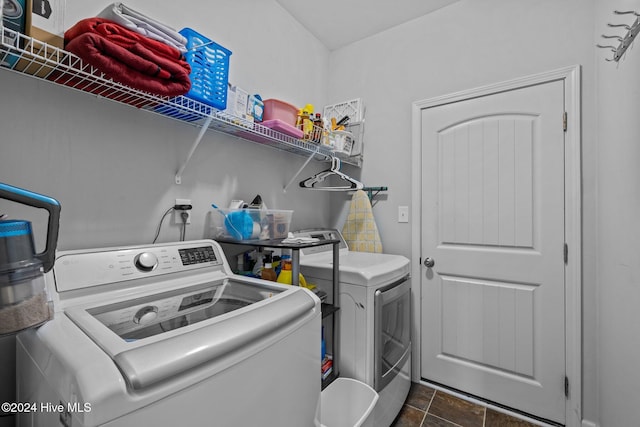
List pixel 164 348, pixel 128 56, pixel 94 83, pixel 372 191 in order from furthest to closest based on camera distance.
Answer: pixel 372 191 < pixel 94 83 < pixel 128 56 < pixel 164 348

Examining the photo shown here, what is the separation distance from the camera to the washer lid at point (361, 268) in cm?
161

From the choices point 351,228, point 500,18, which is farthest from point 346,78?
point 351,228

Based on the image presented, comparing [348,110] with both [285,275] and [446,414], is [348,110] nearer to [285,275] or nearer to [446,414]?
[285,275]

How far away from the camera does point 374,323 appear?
5.23 feet

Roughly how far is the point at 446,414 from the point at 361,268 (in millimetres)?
1138

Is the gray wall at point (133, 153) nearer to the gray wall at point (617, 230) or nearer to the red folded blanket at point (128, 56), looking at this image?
the red folded blanket at point (128, 56)

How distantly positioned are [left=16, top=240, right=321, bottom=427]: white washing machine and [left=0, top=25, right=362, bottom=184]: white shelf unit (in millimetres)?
614

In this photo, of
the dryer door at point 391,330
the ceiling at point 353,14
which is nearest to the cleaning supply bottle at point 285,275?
the dryer door at point 391,330

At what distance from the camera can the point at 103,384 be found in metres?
0.54

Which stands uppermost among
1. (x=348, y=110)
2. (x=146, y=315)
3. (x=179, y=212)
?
(x=348, y=110)

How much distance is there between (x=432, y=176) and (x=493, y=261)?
2.41 ft

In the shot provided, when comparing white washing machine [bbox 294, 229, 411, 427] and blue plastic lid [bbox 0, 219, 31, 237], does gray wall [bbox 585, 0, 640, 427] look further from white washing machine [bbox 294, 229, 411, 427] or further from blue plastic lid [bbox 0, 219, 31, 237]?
blue plastic lid [bbox 0, 219, 31, 237]

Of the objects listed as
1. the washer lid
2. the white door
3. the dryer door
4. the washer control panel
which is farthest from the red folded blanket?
the white door

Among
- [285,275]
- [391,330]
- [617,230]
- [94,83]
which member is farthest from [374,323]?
[94,83]
